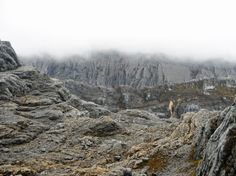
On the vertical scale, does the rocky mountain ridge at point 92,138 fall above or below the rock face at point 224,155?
below

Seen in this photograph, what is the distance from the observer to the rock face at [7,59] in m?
166

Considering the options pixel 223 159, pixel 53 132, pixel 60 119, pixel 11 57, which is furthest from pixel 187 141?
pixel 11 57

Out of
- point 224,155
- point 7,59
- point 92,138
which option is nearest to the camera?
point 224,155

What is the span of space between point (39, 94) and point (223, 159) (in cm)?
10519

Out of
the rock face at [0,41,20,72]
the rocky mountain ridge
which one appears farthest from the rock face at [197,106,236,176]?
the rock face at [0,41,20,72]

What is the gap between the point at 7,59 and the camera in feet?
557

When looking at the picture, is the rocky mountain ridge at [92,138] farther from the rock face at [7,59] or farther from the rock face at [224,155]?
the rock face at [7,59]

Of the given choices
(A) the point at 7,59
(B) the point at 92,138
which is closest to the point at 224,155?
(B) the point at 92,138

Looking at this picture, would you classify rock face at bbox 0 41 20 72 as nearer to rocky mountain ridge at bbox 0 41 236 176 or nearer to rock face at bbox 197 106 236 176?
rocky mountain ridge at bbox 0 41 236 176

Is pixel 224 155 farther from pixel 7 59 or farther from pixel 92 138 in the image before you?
pixel 7 59

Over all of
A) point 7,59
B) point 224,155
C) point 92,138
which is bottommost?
point 92,138

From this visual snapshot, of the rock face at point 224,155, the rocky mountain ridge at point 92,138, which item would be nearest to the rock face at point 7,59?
the rocky mountain ridge at point 92,138

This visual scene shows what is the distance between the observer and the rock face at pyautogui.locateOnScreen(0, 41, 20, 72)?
16638 centimetres

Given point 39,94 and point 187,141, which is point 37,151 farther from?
point 39,94
